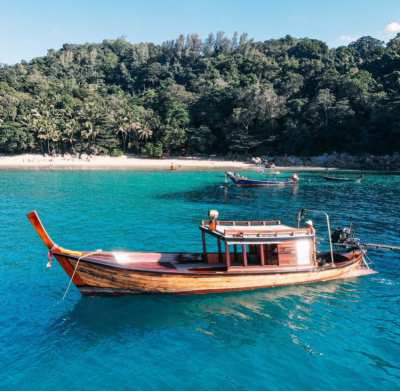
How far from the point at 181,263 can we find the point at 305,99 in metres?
95.7

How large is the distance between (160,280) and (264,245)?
18.2ft

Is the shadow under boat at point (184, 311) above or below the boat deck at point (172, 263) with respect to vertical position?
below

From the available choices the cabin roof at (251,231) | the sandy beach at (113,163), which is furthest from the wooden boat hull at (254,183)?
the cabin roof at (251,231)

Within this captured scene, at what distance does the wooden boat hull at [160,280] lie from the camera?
53.8 feet

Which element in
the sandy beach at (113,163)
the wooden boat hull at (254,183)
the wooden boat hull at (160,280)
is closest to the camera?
the wooden boat hull at (160,280)

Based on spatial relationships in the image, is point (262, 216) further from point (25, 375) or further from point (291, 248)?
point (25, 375)

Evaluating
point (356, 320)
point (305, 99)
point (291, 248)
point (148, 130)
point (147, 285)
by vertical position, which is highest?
point (305, 99)

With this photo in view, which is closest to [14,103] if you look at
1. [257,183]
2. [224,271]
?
[257,183]

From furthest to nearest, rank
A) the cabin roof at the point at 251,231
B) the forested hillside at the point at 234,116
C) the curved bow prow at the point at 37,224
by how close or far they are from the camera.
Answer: the forested hillside at the point at 234,116 < the cabin roof at the point at 251,231 < the curved bow prow at the point at 37,224

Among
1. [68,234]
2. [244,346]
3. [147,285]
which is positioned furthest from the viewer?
[68,234]

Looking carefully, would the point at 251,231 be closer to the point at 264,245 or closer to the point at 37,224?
the point at 264,245

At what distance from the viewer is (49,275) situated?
795 inches

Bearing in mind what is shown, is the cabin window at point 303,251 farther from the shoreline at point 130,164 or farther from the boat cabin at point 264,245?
the shoreline at point 130,164

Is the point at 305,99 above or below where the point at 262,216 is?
above
